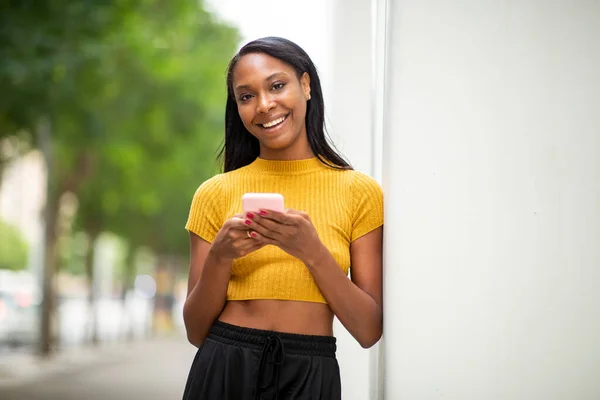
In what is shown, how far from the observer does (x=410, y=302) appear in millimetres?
2637

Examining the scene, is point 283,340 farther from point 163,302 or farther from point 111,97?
point 163,302

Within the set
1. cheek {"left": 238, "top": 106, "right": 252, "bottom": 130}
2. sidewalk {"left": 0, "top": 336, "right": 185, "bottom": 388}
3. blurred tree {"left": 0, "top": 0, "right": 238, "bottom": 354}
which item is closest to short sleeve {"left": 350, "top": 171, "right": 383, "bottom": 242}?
cheek {"left": 238, "top": 106, "right": 252, "bottom": 130}

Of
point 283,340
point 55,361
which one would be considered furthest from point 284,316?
point 55,361

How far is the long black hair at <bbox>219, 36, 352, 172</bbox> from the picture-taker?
2.82m

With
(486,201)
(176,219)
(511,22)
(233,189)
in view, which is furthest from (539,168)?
(176,219)

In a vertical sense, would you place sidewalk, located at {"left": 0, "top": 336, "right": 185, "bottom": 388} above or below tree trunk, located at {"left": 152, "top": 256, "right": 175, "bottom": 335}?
below

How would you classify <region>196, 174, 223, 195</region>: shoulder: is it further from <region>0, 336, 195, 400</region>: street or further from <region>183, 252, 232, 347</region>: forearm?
<region>0, 336, 195, 400</region>: street

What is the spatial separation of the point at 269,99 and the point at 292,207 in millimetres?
332

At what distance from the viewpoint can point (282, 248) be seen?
252 centimetres

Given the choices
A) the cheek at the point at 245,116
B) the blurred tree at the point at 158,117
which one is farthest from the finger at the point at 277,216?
the blurred tree at the point at 158,117

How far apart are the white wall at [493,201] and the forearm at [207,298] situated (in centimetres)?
48

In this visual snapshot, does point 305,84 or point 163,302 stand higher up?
point 305,84

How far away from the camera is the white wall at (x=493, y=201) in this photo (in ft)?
7.88

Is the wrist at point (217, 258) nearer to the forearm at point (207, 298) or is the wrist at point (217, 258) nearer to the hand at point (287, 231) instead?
the forearm at point (207, 298)
